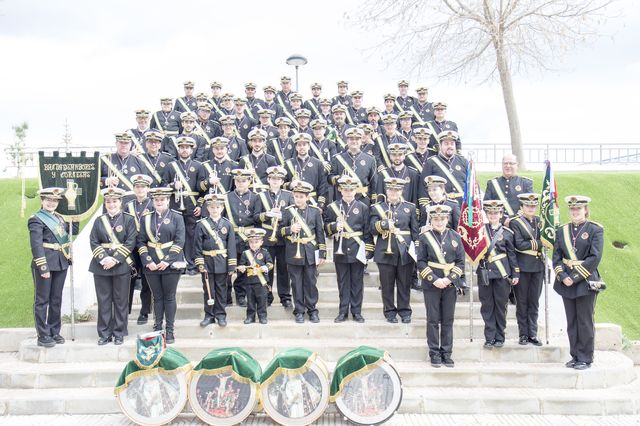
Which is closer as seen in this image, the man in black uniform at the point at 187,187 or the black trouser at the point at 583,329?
the black trouser at the point at 583,329

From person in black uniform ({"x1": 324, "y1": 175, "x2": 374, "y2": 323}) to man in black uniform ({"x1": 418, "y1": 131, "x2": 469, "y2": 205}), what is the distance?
1.23 metres

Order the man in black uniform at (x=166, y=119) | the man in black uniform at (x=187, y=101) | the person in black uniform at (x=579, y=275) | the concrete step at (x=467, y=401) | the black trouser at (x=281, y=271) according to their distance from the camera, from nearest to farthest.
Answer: the concrete step at (x=467, y=401) → the person in black uniform at (x=579, y=275) → the black trouser at (x=281, y=271) → the man in black uniform at (x=166, y=119) → the man in black uniform at (x=187, y=101)

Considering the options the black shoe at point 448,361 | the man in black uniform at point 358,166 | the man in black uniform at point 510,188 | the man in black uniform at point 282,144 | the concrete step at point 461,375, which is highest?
the man in black uniform at point 282,144

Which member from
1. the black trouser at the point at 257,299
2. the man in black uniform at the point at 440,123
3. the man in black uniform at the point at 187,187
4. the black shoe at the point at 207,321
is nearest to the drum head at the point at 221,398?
the black shoe at the point at 207,321

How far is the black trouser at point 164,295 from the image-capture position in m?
7.70

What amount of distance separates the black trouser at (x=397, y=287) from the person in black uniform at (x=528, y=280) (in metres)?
1.42

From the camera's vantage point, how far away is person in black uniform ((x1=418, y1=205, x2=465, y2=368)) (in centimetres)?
711

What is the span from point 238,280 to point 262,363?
1.46 meters

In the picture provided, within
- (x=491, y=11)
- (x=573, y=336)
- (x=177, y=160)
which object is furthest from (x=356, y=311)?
(x=491, y=11)

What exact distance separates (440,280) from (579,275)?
1.65m

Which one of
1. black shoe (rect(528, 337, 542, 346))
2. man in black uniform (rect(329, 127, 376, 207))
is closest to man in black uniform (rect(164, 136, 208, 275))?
man in black uniform (rect(329, 127, 376, 207))

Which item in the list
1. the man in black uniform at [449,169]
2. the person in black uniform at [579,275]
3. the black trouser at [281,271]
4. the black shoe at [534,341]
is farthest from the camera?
the man in black uniform at [449,169]

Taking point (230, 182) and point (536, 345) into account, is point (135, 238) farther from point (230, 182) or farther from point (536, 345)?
point (536, 345)

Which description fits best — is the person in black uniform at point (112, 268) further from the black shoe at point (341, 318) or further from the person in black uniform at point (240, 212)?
the black shoe at point (341, 318)
